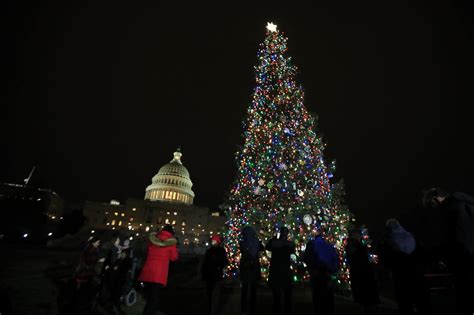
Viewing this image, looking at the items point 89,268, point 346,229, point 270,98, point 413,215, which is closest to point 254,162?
point 270,98

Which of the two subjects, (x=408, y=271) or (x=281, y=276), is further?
(x=281, y=276)

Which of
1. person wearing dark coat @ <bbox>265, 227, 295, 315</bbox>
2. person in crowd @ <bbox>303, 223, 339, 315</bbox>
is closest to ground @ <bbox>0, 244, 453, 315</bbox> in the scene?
person wearing dark coat @ <bbox>265, 227, 295, 315</bbox>

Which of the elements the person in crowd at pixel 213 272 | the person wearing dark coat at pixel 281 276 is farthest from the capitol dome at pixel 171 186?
the person wearing dark coat at pixel 281 276

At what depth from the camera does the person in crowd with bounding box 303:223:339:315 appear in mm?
5801

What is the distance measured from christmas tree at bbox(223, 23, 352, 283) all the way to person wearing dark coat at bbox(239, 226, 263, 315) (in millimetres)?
6089

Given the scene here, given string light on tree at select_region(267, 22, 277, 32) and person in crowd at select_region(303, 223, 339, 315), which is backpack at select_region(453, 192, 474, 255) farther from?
string light on tree at select_region(267, 22, 277, 32)

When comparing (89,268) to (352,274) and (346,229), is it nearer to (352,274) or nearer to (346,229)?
(352,274)

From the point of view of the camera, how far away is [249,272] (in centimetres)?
639

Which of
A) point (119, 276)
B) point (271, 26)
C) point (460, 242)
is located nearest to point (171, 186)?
point (271, 26)

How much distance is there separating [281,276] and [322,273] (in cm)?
87

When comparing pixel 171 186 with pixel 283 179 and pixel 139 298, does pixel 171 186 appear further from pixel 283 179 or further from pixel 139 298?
pixel 139 298

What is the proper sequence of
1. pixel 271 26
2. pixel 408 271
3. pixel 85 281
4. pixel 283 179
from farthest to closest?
pixel 271 26 < pixel 283 179 < pixel 85 281 < pixel 408 271

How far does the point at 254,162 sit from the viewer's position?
47.2ft

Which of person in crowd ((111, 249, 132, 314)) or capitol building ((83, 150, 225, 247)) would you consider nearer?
person in crowd ((111, 249, 132, 314))
